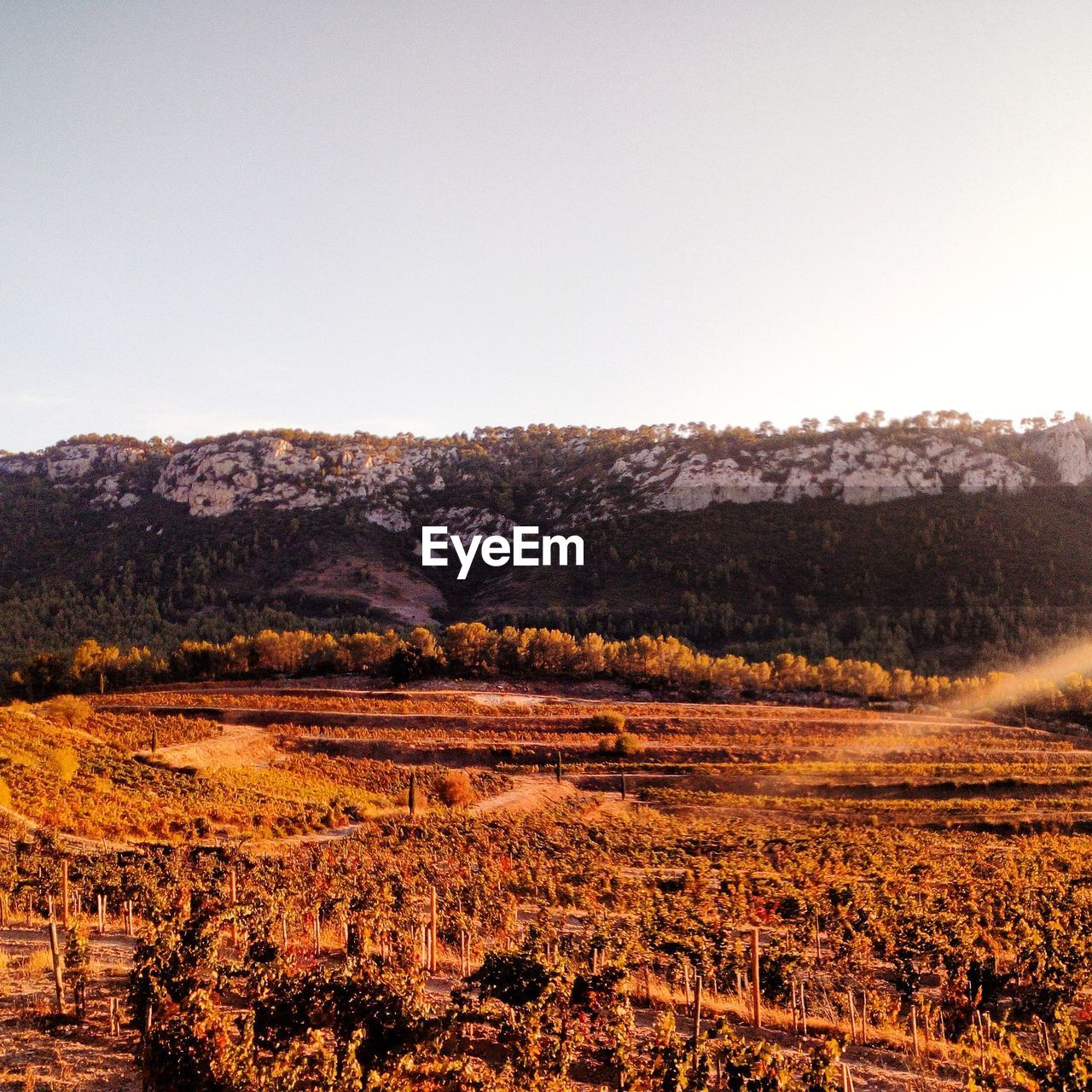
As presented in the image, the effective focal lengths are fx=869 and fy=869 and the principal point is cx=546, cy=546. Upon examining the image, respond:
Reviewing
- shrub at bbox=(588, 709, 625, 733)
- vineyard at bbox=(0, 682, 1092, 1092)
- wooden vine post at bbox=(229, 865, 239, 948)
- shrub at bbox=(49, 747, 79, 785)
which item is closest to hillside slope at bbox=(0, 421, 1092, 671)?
shrub at bbox=(588, 709, 625, 733)

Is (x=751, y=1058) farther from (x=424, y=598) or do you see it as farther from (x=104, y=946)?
(x=424, y=598)

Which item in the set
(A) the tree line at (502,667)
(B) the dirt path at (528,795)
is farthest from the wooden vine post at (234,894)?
(A) the tree line at (502,667)

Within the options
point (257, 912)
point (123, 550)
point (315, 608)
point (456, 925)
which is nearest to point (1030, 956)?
point (456, 925)

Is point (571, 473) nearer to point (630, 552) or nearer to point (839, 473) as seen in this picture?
point (630, 552)

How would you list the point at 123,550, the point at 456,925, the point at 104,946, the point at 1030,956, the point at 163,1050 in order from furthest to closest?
the point at 123,550
the point at 456,925
the point at 104,946
the point at 1030,956
the point at 163,1050

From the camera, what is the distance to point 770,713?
76.4 m

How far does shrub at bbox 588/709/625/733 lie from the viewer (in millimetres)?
70375

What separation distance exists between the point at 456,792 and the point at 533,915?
2445 cm

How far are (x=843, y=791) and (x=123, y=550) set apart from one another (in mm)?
131682
